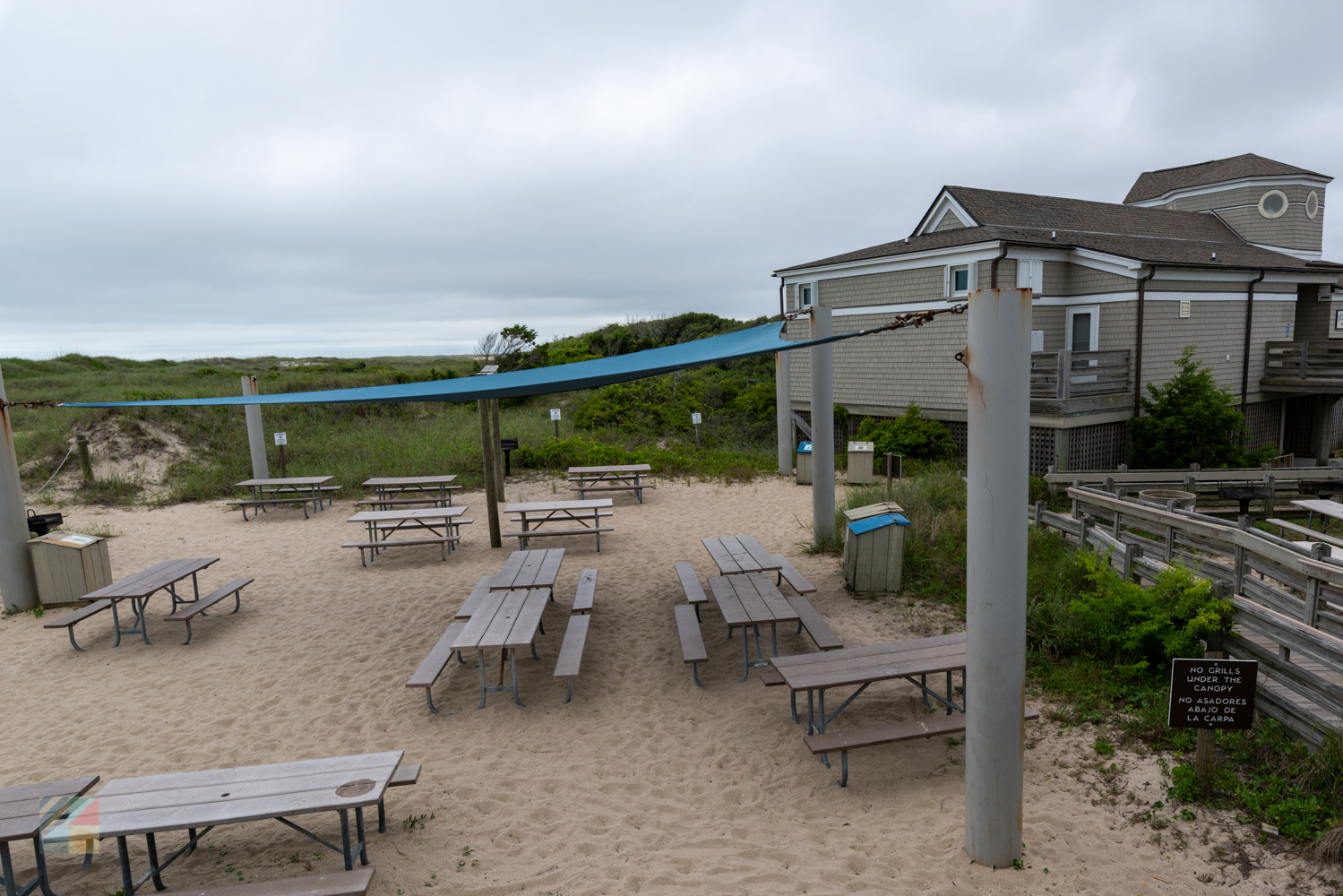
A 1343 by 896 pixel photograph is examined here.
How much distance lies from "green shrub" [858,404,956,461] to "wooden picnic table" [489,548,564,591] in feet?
30.8

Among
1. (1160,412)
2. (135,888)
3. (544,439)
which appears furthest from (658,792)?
(1160,412)

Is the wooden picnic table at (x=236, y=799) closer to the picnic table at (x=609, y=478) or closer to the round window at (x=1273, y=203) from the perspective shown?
the picnic table at (x=609, y=478)

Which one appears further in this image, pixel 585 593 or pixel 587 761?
pixel 585 593

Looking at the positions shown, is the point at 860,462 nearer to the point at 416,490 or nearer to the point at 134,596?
the point at 416,490

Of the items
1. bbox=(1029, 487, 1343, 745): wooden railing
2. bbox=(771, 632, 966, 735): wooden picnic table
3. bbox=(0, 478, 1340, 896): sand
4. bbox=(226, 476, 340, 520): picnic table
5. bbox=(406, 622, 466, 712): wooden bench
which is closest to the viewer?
bbox=(0, 478, 1340, 896): sand

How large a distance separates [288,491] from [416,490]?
2.78m

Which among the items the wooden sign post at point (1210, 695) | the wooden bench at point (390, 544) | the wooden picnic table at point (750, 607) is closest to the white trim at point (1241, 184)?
the wooden picnic table at point (750, 607)

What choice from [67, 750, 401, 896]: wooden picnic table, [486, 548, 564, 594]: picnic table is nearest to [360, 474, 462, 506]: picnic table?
[486, 548, 564, 594]: picnic table

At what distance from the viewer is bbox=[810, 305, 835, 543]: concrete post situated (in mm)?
8227

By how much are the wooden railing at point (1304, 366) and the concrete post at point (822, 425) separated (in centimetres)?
1428

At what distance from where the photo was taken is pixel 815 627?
5.40 m

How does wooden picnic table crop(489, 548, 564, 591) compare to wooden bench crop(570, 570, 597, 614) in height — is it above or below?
above

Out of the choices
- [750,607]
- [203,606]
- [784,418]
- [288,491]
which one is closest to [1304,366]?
[784,418]

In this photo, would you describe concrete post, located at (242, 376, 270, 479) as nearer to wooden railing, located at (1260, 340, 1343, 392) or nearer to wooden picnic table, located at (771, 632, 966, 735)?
wooden picnic table, located at (771, 632, 966, 735)
